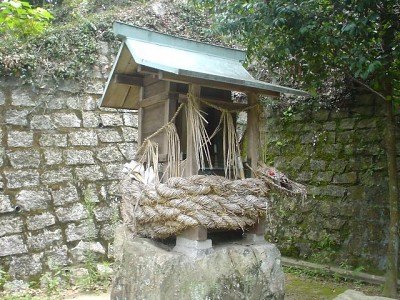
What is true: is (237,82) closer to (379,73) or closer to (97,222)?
(379,73)

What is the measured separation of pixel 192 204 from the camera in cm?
241

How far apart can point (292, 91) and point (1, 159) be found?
3.11 m

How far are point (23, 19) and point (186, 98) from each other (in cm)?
291

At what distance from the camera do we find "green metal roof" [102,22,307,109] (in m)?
2.46

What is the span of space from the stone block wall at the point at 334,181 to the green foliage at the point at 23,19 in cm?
282

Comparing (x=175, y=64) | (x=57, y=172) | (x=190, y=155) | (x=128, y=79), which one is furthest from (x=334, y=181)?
(x=57, y=172)

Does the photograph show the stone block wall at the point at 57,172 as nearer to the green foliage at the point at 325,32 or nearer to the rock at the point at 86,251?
the rock at the point at 86,251

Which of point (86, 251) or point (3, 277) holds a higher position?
point (86, 251)

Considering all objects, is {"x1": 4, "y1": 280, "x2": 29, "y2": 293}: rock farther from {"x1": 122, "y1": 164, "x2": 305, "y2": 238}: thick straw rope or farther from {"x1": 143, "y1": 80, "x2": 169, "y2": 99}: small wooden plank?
{"x1": 143, "y1": 80, "x2": 169, "y2": 99}: small wooden plank

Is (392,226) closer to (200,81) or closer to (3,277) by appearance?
(200,81)

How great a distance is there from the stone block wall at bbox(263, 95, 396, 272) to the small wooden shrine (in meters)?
1.77

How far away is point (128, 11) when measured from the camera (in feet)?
19.0

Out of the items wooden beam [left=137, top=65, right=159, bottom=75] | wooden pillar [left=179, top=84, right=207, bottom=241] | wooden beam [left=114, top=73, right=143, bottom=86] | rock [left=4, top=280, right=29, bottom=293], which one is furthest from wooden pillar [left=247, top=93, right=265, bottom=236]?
rock [left=4, top=280, right=29, bottom=293]

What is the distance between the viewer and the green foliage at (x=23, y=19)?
435 centimetres
